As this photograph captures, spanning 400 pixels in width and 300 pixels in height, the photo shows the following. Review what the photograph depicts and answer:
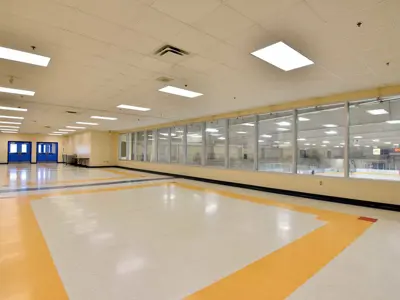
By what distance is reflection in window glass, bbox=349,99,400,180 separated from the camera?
6.11 metres

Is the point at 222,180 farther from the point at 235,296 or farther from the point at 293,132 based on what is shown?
the point at 235,296

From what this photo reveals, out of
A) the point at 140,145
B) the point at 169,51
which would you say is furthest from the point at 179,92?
the point at 140,145

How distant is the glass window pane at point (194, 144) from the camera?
37.5 feet

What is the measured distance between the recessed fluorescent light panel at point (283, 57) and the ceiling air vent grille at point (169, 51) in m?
1.20

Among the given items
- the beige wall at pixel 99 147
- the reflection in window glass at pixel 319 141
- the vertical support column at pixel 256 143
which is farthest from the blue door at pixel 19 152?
the reflection in window glass at pixel 319 141

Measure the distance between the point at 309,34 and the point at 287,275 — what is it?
3180 millimetres

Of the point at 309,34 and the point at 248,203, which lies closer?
the point at 309,34

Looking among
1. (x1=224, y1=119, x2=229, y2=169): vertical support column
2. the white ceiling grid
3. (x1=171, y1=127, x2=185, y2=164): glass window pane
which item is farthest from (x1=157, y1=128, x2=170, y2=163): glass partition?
the white ceiling grid

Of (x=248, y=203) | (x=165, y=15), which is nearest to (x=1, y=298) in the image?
(x=165, y=15)

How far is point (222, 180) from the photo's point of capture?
32.1 feet

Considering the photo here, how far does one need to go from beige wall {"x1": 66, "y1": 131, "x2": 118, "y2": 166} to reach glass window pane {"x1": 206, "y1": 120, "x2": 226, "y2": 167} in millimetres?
10179

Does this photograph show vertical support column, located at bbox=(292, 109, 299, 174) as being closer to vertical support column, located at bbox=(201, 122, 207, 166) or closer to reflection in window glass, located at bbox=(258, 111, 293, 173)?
reflection in window glass, located at bbox=(258, 111, 293, 173)

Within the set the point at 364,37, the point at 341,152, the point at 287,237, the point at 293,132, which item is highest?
the point at 364,37

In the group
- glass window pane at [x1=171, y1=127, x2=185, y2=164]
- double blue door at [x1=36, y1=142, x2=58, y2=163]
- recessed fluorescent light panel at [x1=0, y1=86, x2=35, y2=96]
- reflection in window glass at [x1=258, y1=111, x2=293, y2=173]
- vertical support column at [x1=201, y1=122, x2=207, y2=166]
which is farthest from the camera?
double blue door at [x1=36, y1=142, x2=58, y2=163]
